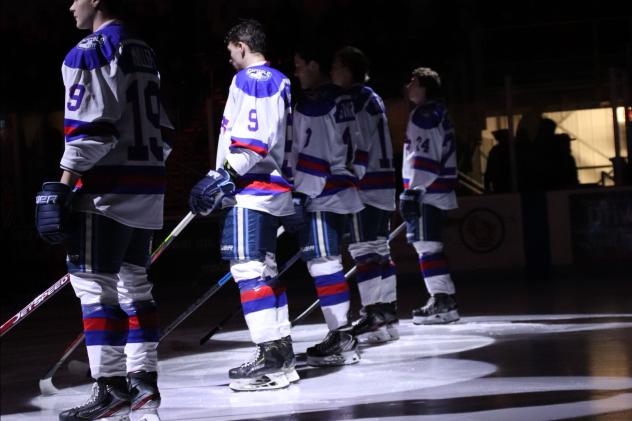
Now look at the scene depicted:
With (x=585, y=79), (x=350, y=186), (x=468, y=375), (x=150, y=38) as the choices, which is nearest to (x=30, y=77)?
(x=150, y=38)

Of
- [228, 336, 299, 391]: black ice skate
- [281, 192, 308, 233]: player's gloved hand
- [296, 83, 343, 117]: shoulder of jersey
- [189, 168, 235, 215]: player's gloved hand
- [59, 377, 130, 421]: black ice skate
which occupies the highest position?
[296, 83, 343, 117]: shoulder of jersey

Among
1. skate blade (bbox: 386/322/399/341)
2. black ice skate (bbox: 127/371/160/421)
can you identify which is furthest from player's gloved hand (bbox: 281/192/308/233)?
black ice skate (bbox: 127/371/160/421)

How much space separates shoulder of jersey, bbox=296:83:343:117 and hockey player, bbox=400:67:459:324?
1592mm

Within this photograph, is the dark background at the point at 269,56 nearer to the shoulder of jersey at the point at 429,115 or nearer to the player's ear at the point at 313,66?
the shoulder of jersey at the point at 429,115

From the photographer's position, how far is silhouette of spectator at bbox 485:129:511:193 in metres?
11.1

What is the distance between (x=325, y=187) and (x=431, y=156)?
1.58 m

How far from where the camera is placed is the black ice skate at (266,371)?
16.2ft

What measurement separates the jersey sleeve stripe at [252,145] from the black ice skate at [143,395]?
1.24 metres

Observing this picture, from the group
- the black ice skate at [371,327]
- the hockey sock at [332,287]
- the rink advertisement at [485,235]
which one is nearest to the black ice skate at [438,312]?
the black ice skate at [371,327]

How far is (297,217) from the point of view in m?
5.35

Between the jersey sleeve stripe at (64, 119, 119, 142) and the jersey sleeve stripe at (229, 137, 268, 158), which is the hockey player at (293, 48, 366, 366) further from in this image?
the jersey sleeve stripe at (64, 119, 119, 142)

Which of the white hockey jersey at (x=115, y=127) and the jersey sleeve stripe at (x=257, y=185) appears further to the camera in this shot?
the jersey sleeve stripe at (x=257, y=185)

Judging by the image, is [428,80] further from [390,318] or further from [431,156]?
[390,318]

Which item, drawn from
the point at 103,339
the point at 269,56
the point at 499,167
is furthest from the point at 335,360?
the point at 499,167
